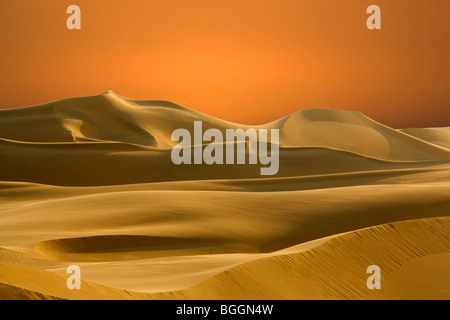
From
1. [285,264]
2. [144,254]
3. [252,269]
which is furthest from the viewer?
[144,254]

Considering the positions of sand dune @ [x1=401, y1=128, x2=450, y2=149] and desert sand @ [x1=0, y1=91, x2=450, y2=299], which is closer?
desert sand @ [x1=0, y1=91, x2=450, y2=299]

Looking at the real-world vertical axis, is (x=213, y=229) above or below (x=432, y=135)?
below

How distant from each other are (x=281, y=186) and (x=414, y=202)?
313 cm

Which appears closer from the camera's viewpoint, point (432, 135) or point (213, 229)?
point (213, 229)

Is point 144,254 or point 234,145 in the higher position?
point 234,145

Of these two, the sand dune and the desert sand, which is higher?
the sand dune

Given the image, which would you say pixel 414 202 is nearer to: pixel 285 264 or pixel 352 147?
pixel 285 264

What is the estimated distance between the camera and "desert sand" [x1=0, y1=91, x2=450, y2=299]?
12.4 feet

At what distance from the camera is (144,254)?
5.54 meters

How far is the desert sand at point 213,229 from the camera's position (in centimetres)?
379

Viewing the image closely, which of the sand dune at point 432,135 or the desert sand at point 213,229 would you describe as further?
the sand dune at point 432,135

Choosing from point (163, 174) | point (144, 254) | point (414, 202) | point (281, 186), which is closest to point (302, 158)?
point (163, 174)

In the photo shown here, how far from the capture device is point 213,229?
6.26 m

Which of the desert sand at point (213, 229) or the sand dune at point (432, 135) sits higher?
the sand dune at point (432, 135)
